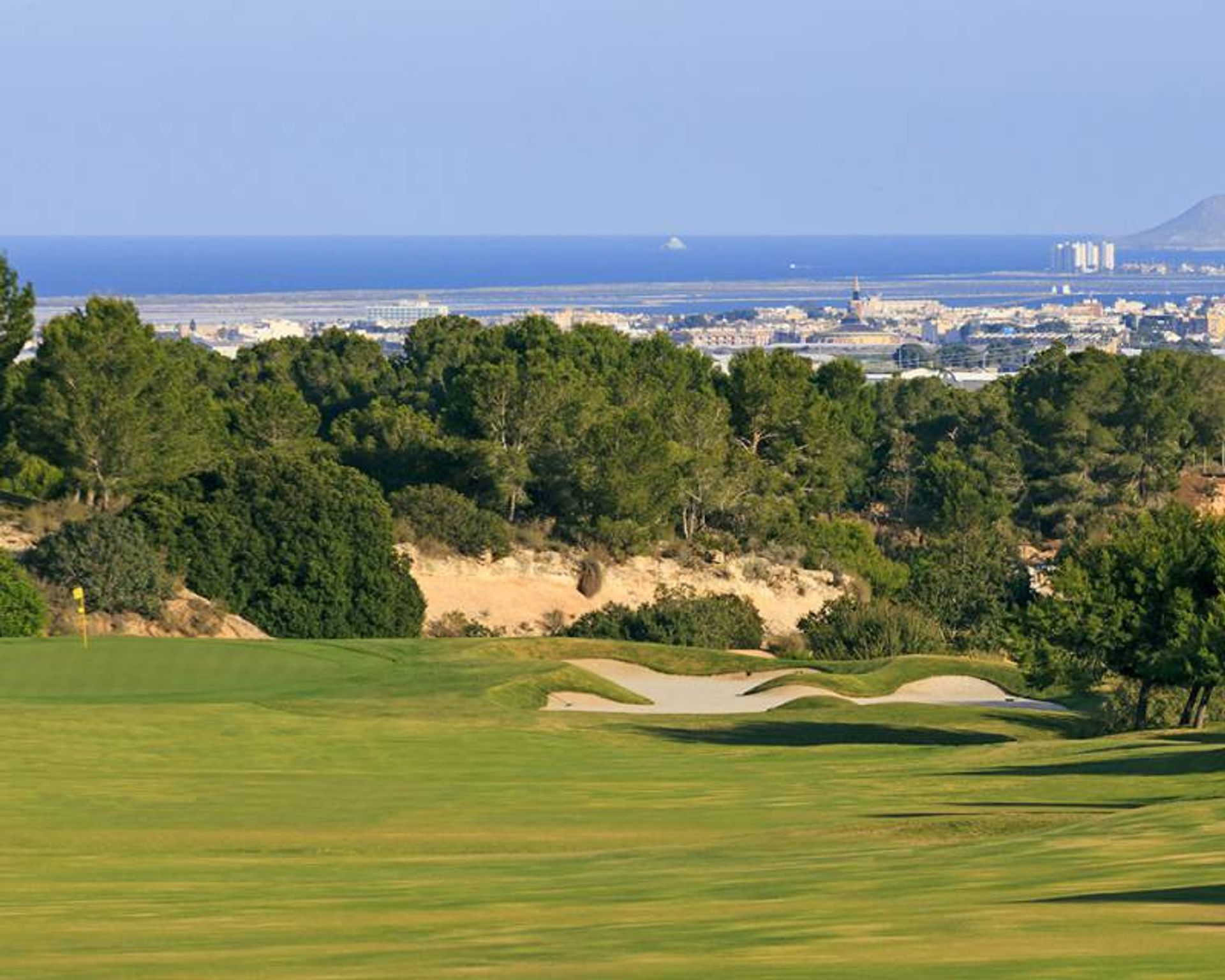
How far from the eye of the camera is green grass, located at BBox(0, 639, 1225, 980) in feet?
27.1

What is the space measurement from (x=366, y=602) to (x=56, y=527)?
6.70 meters

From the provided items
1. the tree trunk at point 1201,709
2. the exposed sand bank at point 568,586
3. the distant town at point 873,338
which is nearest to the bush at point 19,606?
the exposed sand bank at point 568,586

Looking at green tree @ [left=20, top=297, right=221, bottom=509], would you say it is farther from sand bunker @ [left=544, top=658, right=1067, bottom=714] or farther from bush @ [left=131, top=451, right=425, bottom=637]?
sand bunker @ [left=544, top=658, right=1067, bottom=714]

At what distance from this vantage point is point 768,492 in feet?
184

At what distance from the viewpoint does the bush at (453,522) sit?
49.3m

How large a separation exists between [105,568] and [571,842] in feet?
90.5

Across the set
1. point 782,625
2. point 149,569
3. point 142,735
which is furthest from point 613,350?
point 142,735

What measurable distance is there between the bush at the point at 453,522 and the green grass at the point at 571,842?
2201 centimetres

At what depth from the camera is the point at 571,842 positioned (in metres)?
13.6

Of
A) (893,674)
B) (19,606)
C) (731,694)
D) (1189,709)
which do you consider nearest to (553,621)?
(19,606)

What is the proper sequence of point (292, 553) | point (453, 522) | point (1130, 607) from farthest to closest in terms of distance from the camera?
point (453, 522), point (292, 553), point (1130, 607)

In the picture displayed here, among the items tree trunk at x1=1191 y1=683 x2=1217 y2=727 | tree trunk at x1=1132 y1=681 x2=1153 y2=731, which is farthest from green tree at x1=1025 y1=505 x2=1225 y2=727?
tree trunk at x1=1191 y1=683 x2=1217 y2=727

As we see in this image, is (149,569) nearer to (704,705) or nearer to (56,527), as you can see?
(56,527)

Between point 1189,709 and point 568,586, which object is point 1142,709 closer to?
point 1189,709
